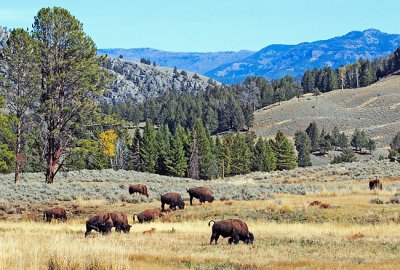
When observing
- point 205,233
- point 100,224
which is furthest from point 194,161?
point 100,224

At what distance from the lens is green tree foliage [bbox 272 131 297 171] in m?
98.7

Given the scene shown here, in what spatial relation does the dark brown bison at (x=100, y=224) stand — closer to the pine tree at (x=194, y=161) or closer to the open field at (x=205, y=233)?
the open field at (x=205, y=233)

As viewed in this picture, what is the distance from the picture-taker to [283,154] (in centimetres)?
9962

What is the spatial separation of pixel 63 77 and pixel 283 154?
66332 mm

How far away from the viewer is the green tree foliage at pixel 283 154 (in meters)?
98.7

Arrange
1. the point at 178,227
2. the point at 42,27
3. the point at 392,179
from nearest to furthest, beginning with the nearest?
the point at 178,227 → the point at 42,27 → the point at 392,179

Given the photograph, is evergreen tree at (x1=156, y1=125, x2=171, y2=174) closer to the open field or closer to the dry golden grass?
the open field

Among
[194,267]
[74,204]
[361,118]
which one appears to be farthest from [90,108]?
[361,118]

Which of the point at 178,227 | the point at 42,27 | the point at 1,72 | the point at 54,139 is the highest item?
the point at 42,27

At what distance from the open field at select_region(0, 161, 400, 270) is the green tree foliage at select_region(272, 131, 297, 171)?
56.2 m

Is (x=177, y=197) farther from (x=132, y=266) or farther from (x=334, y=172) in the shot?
(x=334, y=172)

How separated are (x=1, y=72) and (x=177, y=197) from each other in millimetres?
19843

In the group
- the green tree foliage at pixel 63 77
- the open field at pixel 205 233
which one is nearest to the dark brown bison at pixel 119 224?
the open field at pixel 205 233

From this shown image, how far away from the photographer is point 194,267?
1363 cm
